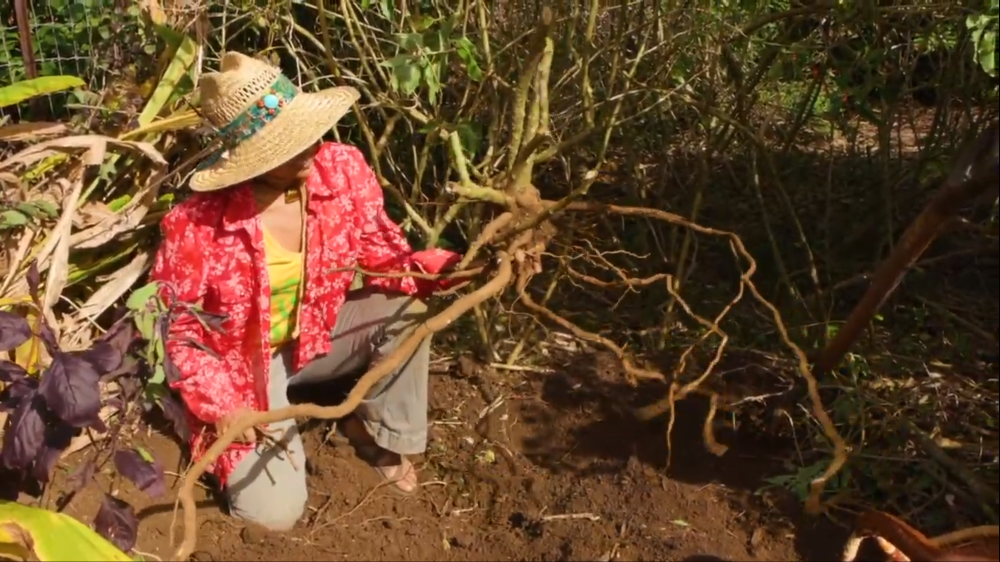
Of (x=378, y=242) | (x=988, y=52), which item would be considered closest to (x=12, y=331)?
(x=378, y=242)

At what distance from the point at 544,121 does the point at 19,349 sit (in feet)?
5.07

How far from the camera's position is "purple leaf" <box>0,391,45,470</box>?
231cm

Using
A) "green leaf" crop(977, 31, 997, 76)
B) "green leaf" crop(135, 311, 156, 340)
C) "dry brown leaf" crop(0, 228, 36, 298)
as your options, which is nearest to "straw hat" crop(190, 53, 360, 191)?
"green leaf" crop(135, 311, 156, 340)

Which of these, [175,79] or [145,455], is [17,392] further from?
[175,79]

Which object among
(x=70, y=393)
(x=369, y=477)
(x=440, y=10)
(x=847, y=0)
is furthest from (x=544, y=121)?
(x=70, y=393)

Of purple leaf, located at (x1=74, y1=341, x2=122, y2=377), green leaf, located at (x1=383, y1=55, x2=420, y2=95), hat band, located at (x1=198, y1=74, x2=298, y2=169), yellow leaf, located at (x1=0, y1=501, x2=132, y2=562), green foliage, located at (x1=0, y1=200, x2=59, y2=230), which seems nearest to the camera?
yellow leaf, located at (x1=0, y1=501, x2=132, y2=562)

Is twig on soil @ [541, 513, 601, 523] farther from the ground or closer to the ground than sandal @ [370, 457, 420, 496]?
farther from the ground

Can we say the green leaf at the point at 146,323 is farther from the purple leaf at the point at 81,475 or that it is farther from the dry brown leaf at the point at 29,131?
the dry brown leaf at the point at 29,131

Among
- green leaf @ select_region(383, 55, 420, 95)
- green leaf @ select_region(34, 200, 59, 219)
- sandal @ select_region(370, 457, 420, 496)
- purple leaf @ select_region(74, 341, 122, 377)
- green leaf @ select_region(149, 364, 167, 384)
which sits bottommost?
sandal @ select_region(370, 457, 420, 496)

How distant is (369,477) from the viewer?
117 inches

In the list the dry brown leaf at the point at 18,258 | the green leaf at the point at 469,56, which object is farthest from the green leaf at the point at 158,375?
the green leaf at the point at 469,56

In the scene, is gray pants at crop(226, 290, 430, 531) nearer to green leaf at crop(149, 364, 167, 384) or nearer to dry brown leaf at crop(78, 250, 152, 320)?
green leaf at crop(149, 364, 167, 384)

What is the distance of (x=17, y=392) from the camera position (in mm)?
2406

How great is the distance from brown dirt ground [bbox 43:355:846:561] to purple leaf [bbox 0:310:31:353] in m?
0.45
